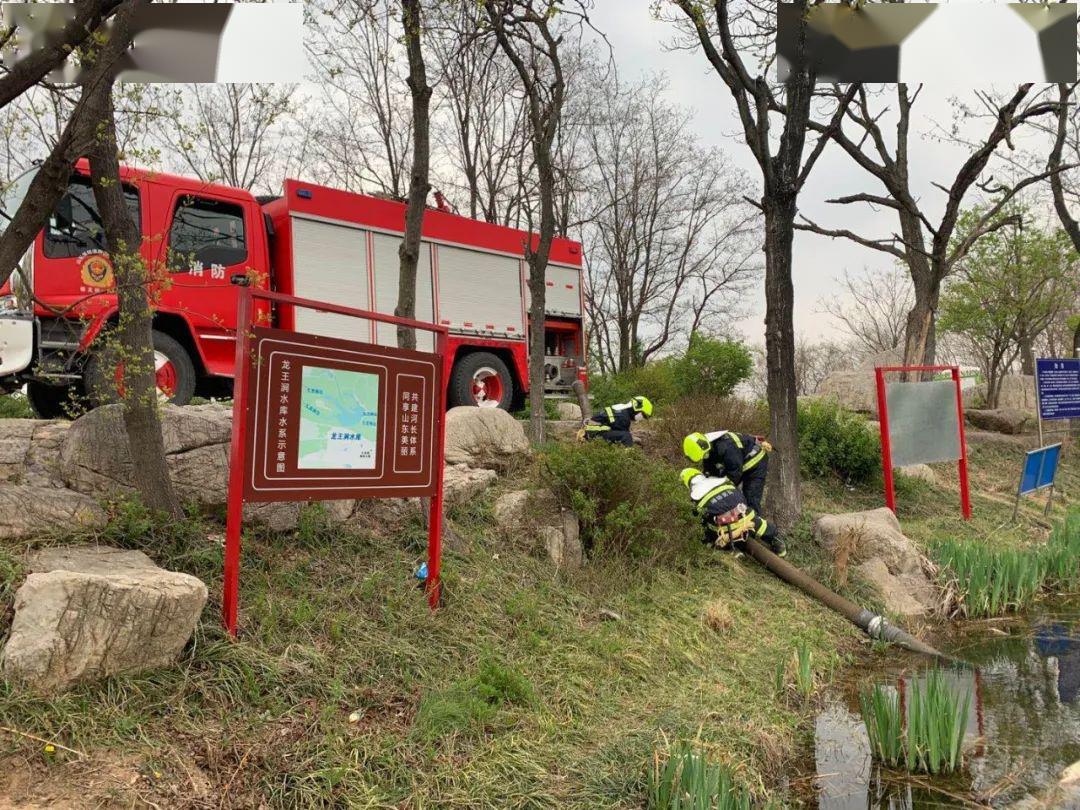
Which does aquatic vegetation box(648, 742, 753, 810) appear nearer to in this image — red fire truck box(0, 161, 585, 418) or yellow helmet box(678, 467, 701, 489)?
red fire truck box(0, 161, 585, 418)

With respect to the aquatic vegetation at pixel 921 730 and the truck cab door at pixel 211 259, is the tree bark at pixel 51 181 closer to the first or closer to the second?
the truck cab door at pixel 211 259

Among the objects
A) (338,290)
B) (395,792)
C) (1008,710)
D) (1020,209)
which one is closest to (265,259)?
(338,290)

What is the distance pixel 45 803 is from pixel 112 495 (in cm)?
224

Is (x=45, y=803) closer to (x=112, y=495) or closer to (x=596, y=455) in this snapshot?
(x=112, y=495)

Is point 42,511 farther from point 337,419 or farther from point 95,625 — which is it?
point 337,419

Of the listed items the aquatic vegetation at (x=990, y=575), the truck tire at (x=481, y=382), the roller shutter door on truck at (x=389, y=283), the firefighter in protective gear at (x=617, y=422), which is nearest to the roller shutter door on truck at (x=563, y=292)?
the truck tire at (x=481, y=382)

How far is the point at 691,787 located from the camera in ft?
9.67

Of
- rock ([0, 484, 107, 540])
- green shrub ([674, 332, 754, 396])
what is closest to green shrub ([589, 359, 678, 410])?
green shrub ([674, 332, 754, 396])

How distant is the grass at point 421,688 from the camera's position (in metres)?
2.93

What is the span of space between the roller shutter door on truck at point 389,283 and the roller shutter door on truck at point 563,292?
2121mm

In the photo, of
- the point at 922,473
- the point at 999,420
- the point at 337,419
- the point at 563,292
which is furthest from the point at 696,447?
the point at 999,420

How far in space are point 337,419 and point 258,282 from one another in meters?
0.81

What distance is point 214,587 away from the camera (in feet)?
12.9

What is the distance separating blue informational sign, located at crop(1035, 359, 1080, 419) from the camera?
37.6ft
